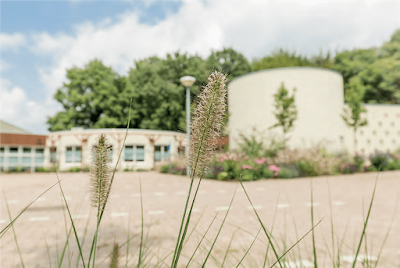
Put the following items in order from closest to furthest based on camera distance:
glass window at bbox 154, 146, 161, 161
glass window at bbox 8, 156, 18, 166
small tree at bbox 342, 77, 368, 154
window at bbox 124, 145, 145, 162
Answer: small tree at bbox 342, 77, 368, 154 < glass window at bbox 8, 156, 18, 166 < window at bbox 124, 145, 145, 162 < glass window at bbox 154, 146, 161, 161

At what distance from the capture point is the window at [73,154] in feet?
70.7

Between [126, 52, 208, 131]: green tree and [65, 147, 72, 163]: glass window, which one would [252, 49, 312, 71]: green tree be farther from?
[65, 147, 72, 163]: glass window

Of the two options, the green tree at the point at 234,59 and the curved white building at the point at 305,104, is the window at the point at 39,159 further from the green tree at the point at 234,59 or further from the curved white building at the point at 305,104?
the green tree at the point at 234,59

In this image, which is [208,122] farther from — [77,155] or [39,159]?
[39,159]

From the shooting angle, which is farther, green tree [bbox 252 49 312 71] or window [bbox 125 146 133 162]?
green tree [bbox 252 49 312 71]

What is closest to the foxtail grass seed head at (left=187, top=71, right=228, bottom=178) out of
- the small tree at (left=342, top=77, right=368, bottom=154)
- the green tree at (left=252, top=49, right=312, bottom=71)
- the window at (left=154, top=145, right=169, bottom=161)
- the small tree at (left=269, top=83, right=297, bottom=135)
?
the small tree at (left=269, top=83, right=297, bottom=135)

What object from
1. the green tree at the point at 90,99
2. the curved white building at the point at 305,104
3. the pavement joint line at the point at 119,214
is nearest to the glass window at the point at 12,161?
the green tree at the point at 90,99

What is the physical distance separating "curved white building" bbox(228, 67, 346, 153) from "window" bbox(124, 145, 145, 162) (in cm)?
822

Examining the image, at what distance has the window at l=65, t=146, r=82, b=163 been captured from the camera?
70.7 ft

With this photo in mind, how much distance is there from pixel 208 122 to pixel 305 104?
17419mm

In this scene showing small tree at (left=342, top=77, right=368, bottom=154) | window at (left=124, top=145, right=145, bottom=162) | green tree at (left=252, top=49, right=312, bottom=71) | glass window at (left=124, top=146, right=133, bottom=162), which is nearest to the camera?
small tree at (left=342, top=77, right=368, bottom=154)

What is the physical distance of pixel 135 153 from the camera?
21844mm

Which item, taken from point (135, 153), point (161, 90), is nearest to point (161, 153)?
point (135, 153)

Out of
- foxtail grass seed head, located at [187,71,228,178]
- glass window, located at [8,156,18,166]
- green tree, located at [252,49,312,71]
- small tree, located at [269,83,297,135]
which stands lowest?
glass window, located at [8,156,18,166]
